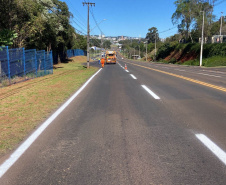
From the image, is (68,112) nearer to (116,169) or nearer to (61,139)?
(61,139)

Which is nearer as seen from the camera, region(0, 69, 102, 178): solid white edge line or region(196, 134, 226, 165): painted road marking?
region(0, 69, 102, 178): solid white edge line

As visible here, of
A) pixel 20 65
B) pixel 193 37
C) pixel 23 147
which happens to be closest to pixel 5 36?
pixel 20 65

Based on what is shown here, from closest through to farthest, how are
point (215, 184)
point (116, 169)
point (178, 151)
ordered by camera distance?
point (215, 184) < point (116, 169) < point (178, 151)

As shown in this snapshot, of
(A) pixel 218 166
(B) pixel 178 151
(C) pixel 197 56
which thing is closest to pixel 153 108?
(B) pixel 178 151

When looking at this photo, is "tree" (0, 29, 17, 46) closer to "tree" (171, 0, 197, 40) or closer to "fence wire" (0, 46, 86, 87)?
"fence wire" (0, 46, 86, 87)

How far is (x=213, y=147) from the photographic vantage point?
4238mm

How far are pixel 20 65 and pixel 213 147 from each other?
14.3 m

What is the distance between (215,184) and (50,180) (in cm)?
220

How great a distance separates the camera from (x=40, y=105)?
309 inches

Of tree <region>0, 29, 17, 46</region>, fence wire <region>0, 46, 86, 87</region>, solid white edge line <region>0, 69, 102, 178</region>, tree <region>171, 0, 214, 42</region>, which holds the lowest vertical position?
solid white edge line <region>0, 69, 102, 178</region>

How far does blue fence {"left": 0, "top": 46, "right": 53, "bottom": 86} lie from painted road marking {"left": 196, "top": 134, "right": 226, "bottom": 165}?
11441 millimetres

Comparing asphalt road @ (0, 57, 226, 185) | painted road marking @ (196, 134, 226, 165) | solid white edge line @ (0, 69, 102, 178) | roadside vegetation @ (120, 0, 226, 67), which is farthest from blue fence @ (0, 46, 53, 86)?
roadside vegetation @ (120, 0, 226, 67)

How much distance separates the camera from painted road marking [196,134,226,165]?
3864 mm

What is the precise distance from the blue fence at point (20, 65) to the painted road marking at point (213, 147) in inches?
450
